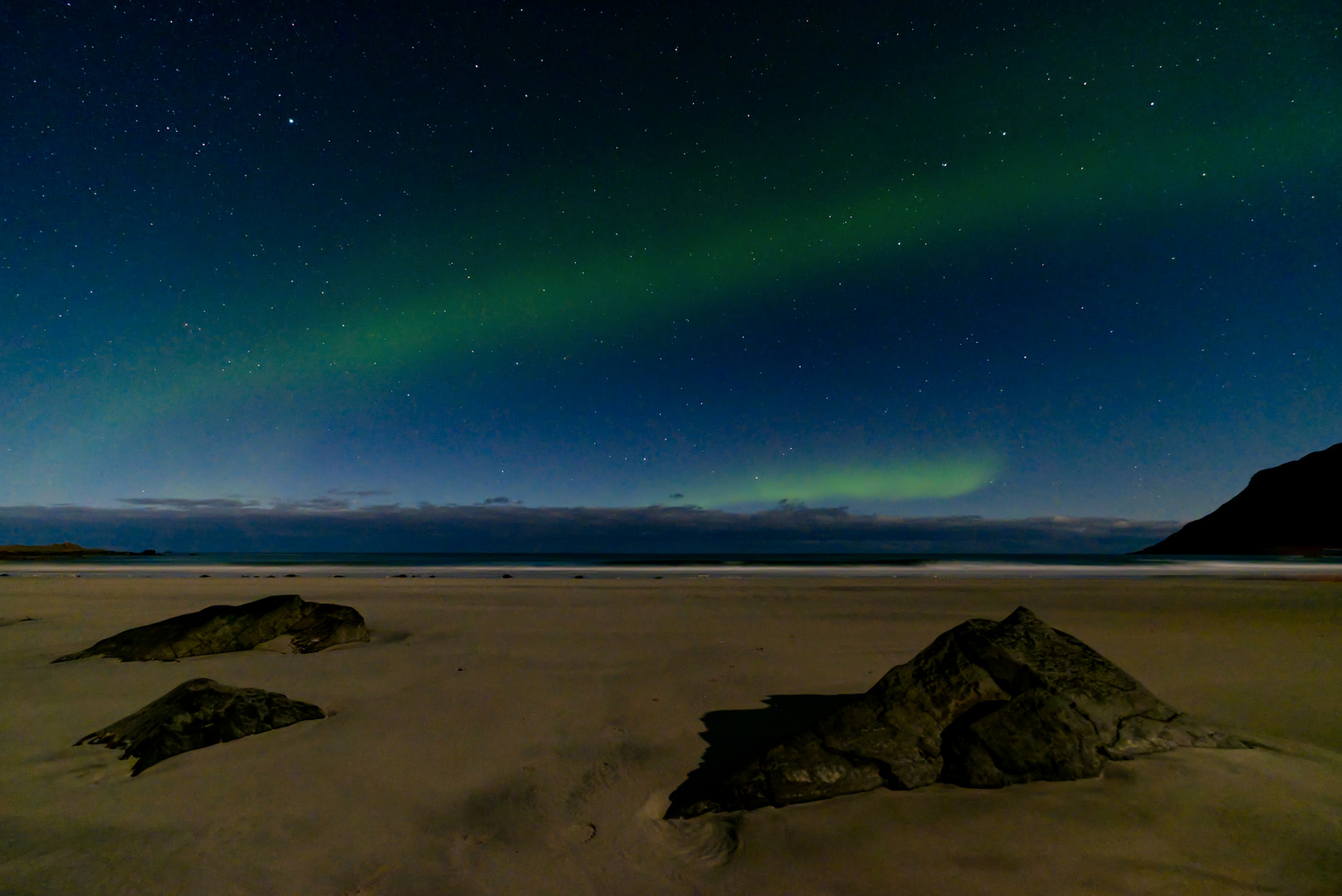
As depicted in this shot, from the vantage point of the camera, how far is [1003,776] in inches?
147

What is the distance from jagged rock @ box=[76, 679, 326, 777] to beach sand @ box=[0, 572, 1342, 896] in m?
0.15

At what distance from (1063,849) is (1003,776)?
2.13ft

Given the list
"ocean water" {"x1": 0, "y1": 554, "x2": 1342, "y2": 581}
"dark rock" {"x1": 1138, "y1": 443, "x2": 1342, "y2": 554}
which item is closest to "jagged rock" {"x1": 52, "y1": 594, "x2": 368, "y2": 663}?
"ocean water" {"x1": 0, "y1": 554, "x2": 1342, "y2": 581}

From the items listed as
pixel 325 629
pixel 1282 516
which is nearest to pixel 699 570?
pixel 325 629

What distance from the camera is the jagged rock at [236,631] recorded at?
870cm

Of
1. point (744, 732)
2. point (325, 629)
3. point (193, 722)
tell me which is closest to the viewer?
point (193, 722)

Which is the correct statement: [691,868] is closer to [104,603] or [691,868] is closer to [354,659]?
[354,659]

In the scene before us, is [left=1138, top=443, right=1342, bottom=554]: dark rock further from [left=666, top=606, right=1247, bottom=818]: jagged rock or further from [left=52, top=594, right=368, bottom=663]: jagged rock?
[left=52, top=594, right=368, bottom=663]: jagged rock

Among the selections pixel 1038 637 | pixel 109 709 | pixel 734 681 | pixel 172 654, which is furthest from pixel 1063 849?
pixel 172 654

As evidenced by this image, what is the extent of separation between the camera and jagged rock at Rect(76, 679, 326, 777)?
4.80 metres

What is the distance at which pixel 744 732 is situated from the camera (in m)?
5.61

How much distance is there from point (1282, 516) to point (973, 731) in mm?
124468

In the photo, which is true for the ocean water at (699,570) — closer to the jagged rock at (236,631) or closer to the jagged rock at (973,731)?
the jagged rock at (236,631)

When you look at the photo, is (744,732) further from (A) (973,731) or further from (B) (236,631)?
(B) (236,631)
